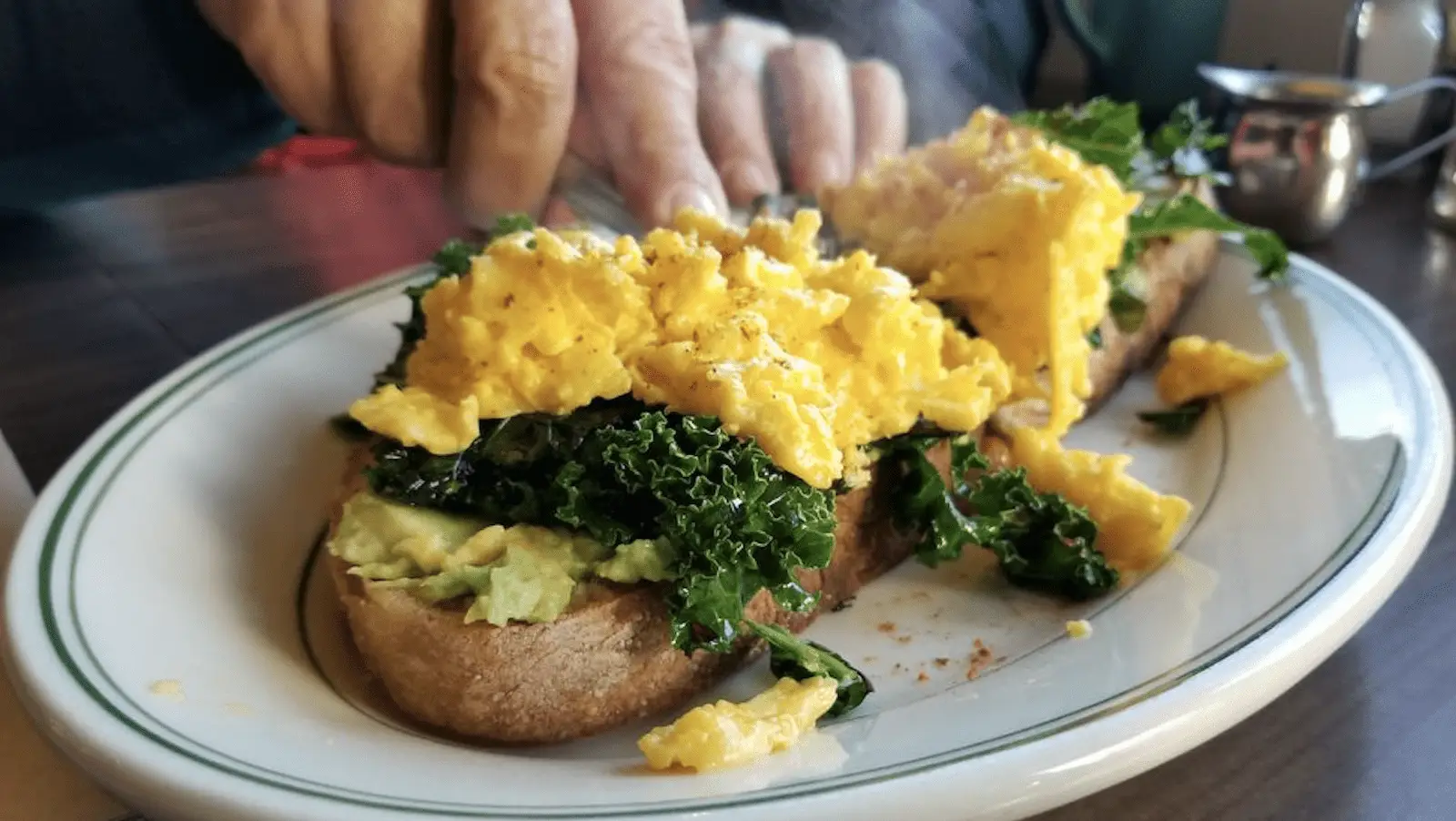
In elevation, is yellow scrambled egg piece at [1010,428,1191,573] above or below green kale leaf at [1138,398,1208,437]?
above

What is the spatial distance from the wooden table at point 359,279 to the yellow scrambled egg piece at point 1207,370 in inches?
15.5

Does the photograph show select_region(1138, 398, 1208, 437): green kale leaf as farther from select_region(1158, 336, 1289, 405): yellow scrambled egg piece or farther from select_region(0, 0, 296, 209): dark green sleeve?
select_region(0, 0, 296, 209): dark green sleeve

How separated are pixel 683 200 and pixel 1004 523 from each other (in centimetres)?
70

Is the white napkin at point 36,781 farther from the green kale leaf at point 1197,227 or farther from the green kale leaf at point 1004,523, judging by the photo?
the green kale leaf at point 1197,227

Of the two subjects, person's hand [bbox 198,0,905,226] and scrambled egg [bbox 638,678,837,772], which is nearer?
scrambled egg [bbox 638,678,837,772]

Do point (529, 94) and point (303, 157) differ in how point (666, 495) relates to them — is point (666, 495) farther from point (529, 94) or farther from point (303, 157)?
point (303, 157)

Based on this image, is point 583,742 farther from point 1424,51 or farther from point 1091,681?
point 1424,51

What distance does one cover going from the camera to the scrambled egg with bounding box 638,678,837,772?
1044 millimetres

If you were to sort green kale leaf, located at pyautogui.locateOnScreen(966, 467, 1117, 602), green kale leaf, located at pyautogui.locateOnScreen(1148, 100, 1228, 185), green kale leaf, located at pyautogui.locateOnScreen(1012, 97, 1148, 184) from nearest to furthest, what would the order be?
green kale leaf, located at pyautogui.locateOnScreen(966, 467, 1117, 602), green kale leaf, located at pyautogui.locateOnScreen(1012, 97, 1148, 184), green kale leaf, located at pyautogui.locateOnScreen(1148, 100, 1228, 185)

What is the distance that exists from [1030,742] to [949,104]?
1.68 m

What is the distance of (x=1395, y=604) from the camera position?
1402mm

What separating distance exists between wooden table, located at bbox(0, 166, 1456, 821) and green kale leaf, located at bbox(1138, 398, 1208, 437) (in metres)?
0.42

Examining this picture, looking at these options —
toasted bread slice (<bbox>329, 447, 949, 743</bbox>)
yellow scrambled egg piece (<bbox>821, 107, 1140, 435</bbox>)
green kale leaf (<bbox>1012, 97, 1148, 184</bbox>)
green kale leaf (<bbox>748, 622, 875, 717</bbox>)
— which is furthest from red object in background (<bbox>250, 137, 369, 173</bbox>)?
green kale leaf (<bbox>748, 622, 875, 717</bbox>)

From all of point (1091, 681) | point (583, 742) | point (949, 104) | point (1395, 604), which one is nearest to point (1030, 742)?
point (1091, 681)
